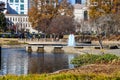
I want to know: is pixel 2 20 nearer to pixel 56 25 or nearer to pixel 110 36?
pixel 56 25

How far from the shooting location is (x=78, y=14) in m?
145

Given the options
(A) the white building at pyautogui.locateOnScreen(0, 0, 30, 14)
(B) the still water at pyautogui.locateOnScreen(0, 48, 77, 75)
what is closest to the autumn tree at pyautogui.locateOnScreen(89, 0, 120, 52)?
(B) the still water at pyautogui.locateOnScreen(0, 48, 77, 75)

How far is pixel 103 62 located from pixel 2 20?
6950 centimetres

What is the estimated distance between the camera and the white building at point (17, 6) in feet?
550

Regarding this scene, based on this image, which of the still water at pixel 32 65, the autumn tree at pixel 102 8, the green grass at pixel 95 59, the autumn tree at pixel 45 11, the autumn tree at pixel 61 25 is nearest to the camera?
the green grass at pixel 95 59

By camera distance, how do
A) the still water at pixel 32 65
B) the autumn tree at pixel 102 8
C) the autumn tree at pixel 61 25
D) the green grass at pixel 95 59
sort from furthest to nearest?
1. the autumn tree at pixel 61 25
2. the autumn tree at pixel 102 8
3. the still water at pixel 32 65
4. the green grass at pixel 95 59

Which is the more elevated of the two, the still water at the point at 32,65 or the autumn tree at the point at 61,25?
the still water at the point at 32,65

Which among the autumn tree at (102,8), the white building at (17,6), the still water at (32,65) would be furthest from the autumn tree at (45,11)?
the white building at (17,6)

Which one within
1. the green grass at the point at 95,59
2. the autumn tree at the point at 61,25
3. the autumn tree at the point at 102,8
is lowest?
the autumn tree at the point at 61,25

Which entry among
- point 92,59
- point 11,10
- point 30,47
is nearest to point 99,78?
point 92,59

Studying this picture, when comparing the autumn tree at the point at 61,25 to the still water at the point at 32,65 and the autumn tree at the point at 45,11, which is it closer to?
the autumn tree at the point at 45,11

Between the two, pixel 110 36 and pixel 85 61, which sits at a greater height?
pixel 85 61

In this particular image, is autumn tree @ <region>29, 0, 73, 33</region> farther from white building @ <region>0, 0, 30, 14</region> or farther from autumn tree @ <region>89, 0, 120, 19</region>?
white building @ <region>0, 0, 30, 14</region>

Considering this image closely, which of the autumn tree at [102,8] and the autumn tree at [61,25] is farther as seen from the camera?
the autumn tree at [61,25]
